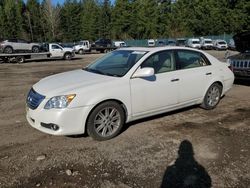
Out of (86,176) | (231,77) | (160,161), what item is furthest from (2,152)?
(231,77)

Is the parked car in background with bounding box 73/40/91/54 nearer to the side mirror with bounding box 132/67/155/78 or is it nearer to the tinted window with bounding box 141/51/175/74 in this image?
the tinted window with bounding box 141/51/175/74

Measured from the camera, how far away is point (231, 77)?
775cm

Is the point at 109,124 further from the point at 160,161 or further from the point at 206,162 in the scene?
the point at 206,162

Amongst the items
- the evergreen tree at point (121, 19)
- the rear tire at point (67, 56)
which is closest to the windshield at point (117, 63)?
the rear tire at point (67, 56)

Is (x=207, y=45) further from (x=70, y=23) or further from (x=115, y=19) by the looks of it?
(x=70, y=23)

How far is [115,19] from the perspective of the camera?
3019 inches

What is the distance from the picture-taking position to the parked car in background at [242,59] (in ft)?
31.6

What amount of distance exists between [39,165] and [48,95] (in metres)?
Answer: 1.13

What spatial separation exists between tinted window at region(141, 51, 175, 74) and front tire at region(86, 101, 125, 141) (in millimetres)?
1028

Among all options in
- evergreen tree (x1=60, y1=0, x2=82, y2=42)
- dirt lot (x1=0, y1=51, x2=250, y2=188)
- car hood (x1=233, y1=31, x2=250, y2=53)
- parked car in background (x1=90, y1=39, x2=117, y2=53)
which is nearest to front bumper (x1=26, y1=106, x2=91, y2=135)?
dirt lot (x1=0, y1=51, x2=250, y2=188)

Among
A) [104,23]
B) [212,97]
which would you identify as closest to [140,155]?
[212,97]

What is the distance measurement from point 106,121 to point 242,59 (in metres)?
6.12

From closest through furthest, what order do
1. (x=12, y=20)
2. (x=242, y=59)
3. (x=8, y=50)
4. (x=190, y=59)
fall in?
(x=190, y=59)
(x=242, y=59)
(x=8, y=50)
(x=12, y=20)

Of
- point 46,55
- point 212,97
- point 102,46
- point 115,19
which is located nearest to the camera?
point 212,97
